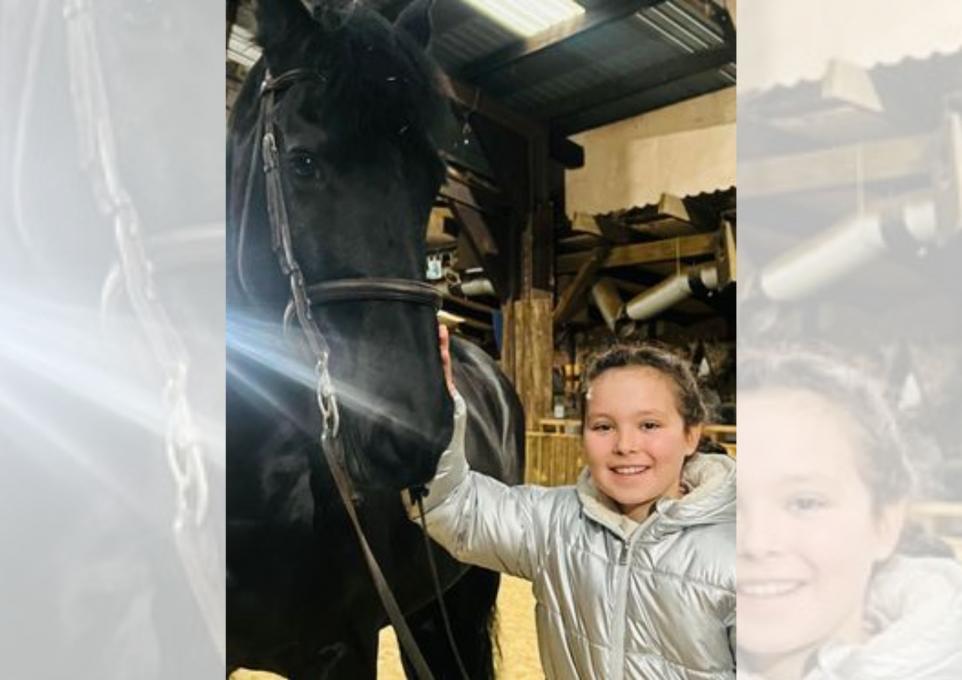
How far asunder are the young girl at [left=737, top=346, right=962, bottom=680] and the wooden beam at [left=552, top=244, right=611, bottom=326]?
0.18 meters

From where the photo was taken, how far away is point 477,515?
0.90 m

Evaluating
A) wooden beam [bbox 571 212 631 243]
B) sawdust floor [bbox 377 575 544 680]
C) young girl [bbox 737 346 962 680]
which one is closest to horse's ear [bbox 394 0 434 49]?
wooden beam [bbox 571 212 631 243]

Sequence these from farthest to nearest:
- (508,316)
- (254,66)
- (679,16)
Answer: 1. (254,66)
2. (508,316)
3. (679,16)

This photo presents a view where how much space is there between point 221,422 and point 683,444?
67 cm

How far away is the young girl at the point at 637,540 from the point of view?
30.2 inches

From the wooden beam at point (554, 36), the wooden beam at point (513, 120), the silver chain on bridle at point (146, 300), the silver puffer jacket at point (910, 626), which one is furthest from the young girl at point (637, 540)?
the silver chain on bridle at point (146, 300)

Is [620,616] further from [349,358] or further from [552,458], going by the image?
[349,358]

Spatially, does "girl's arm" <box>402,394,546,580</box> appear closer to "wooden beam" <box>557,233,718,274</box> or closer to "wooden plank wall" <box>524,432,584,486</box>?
"wooden plank wall" <box>524,432,584,486</box>

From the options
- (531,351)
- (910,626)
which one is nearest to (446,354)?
(531,351)

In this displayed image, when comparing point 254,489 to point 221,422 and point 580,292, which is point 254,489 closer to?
point 221,422

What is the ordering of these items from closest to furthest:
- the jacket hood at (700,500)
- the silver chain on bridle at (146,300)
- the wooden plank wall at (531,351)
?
the jacket hood at (700,500), the wooden plank wall at (531,351), the silver chain on bridle at (146,300)

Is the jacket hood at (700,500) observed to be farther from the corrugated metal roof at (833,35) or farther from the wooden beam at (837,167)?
the corrugated metal roof at (833,35)

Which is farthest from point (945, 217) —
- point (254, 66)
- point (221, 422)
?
point (221, 422)

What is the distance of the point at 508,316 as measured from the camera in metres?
0.89
